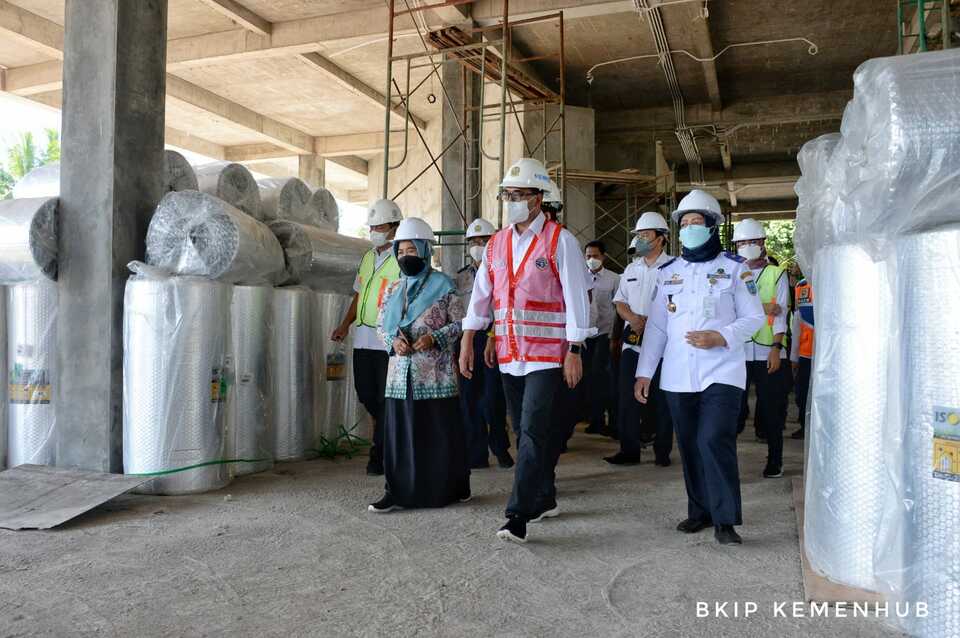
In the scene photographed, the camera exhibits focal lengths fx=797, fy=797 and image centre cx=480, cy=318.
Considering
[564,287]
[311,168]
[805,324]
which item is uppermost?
[311,168]

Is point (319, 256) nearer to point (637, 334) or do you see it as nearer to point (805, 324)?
point (637, 334)

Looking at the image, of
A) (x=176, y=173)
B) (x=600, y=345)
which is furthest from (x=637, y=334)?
(x=176, y=173)

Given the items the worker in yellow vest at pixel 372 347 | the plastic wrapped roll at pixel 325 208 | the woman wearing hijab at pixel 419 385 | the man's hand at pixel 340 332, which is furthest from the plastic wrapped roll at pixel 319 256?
the woman wearing hijab at pixel 419 385

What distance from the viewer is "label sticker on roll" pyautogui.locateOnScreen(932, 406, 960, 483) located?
8.47ft

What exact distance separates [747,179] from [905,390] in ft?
60.1

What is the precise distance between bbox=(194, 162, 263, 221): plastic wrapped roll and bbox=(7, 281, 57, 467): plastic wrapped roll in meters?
1.40

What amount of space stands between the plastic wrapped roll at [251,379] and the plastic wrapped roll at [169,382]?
0.44m

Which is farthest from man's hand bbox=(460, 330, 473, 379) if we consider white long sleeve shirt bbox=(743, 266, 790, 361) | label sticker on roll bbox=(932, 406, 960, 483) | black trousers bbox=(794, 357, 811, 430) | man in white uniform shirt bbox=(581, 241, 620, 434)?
black trousers bbox=(794, 357, 811, 430)

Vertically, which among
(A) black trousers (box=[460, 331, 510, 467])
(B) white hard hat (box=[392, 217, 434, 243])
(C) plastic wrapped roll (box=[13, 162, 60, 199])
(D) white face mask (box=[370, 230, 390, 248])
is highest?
(C) plastic wrapped roll (box=[13, 162, 60, 199])

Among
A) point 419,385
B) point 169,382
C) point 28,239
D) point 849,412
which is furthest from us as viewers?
point 28,239

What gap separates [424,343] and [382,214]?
5.68 ft

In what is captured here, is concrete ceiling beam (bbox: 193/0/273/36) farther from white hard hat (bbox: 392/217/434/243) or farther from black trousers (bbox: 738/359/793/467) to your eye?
black trousers (bbox: 738/359/793/467)

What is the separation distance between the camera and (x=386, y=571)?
140 inches

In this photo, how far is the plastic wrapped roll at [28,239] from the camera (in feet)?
17.3
